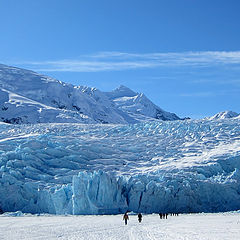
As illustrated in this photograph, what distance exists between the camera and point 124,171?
4016cm

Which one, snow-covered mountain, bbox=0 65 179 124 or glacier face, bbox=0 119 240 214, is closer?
glacier face, bbox=0 119 240 214

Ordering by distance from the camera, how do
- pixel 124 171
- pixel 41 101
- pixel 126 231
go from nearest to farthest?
pixel 126 231
pixel 124 171
pixel 41 101

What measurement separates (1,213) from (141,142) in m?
17.7

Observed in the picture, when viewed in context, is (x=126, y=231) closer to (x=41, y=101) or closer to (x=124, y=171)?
(x=124, y=171)

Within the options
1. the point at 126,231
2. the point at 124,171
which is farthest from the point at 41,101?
the point at 126,231

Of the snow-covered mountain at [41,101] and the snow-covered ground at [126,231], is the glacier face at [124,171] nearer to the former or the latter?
the snow-covered ground at [126,231]

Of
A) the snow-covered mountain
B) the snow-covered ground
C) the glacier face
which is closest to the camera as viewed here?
the snow-covered ground

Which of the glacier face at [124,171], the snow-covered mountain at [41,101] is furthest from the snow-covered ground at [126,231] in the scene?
the snow-covered mountain at [41,101]

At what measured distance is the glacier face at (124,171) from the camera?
1395 inches

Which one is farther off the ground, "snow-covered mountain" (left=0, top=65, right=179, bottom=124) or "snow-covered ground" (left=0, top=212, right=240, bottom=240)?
"snow-covered mountain" (left=0, top=65, right=179, bottom=124)

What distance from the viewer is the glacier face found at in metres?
35.4

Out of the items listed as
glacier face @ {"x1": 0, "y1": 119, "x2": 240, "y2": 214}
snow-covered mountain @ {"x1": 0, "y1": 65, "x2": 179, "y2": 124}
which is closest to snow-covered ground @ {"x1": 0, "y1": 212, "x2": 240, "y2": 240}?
glacier face @ {"x1": 0, "y1": 119, "x2": 240, "y2": 214}

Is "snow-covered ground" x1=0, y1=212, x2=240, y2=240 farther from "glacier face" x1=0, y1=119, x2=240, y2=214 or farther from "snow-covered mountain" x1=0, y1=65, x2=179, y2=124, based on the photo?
"snow-covered mountain" x1=0, y1=65, x2=179, y2=124

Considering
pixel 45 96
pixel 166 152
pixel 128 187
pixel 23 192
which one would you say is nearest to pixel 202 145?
pixel 166 152
